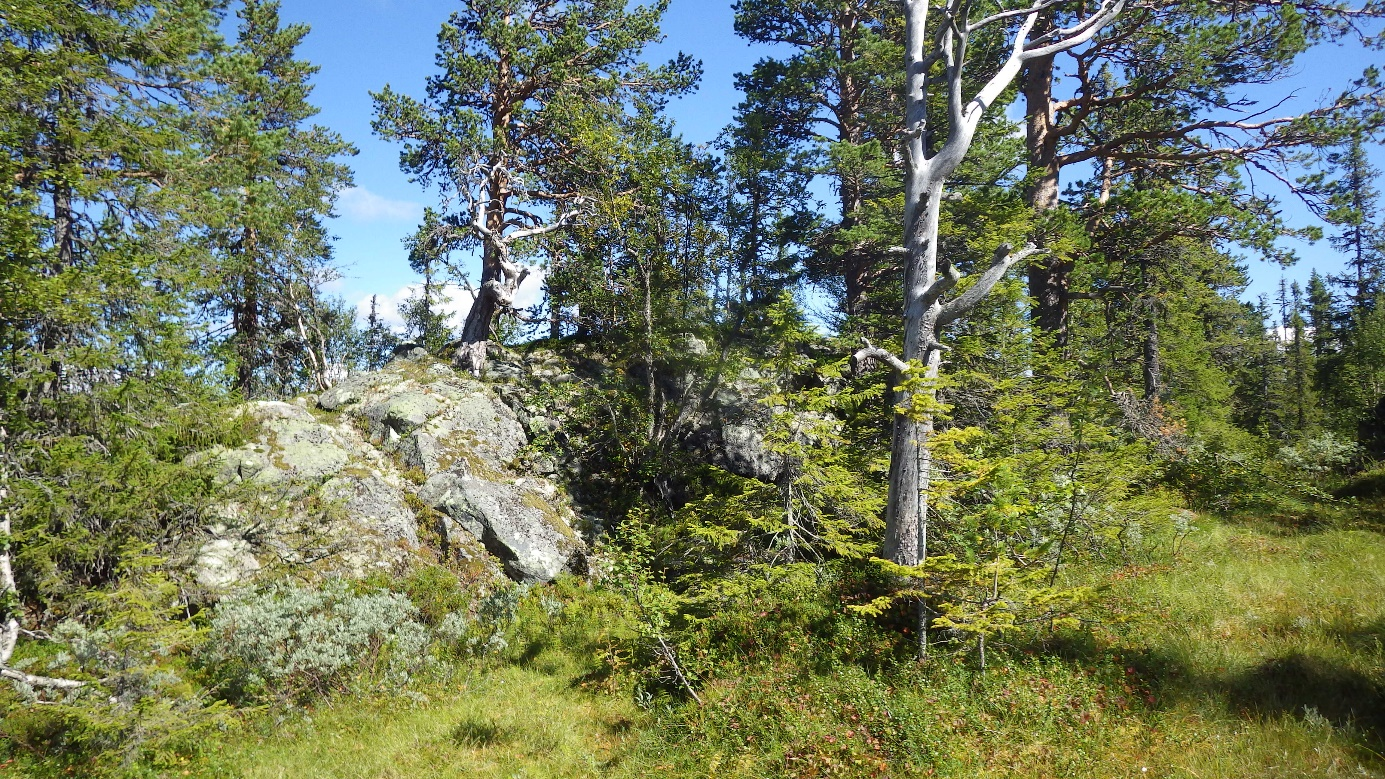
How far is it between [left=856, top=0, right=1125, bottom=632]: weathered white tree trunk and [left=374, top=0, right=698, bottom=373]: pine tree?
9362mm

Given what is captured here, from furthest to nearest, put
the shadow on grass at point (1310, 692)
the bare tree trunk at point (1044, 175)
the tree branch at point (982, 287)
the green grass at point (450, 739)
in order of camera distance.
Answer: the bare tree trunk at point (1044, 175), the tree branch at point (982, 287), the green grass at point (450, 739), the shadow on grass at point (1310, 692)

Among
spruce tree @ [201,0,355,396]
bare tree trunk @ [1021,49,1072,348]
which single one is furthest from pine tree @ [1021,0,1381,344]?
spruce tree @ [201,0,355,396]

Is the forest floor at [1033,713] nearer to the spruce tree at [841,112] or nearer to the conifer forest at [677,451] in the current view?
the conifer forest at [677,451]

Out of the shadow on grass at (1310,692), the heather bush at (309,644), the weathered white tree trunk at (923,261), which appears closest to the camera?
the shadow on grass at (1310,692)

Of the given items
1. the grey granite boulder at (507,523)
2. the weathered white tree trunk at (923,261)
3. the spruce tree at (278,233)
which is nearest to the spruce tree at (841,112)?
the weathered white tree trunk at (923,261)

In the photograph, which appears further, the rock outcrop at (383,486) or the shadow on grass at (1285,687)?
the rock outcrop at (383,486)

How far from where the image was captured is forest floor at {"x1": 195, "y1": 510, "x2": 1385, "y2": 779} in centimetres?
485

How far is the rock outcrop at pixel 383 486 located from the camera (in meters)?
9.50

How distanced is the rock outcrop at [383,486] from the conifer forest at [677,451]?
9cm

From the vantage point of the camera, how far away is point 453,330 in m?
30.9

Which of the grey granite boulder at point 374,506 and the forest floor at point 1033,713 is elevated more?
the grey granite boulder at point 374,506

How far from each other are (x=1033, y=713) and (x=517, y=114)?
1732cm

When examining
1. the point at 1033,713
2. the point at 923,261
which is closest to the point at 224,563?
the point at 1033,713

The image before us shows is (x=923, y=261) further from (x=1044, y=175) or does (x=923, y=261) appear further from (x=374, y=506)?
(x=374, y=506)
